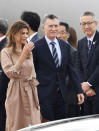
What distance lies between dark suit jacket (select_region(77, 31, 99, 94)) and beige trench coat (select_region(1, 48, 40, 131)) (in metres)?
0.69

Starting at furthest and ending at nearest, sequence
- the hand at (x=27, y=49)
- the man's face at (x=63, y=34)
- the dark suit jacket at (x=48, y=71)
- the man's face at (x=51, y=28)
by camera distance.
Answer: the man's face at (x=63, y=34) < the man's face at (x=51, y=28) < the dark suit jacket at (x=48, y=71) < the hand at (x=27, y=49)

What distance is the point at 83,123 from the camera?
2828 mm

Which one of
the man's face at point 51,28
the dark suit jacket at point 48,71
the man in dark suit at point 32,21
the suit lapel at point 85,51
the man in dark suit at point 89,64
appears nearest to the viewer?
the dark suit jacket at point 48,71

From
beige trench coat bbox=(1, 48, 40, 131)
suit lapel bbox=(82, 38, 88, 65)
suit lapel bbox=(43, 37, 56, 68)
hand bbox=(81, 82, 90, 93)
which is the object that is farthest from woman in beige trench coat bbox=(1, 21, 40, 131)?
suit lapel bbox=(82, 38, 88, 65)

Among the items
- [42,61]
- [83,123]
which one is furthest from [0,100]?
[83,123]

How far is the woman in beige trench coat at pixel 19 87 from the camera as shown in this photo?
516 centimetres

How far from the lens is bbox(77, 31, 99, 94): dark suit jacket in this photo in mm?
5361

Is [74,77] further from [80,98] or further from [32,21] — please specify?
[32,21]

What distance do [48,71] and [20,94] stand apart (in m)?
0.43

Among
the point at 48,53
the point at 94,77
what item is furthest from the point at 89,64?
the point at 48,53

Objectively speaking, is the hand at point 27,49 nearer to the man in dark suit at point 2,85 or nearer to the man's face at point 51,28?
the man's face at point 51,28

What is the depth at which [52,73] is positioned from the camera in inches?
203

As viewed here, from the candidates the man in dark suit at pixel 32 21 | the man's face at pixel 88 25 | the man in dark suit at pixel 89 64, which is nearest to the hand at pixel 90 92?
the man in dark suit at pixel 89 64

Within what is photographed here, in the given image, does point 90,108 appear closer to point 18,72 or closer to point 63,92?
point 63,92
